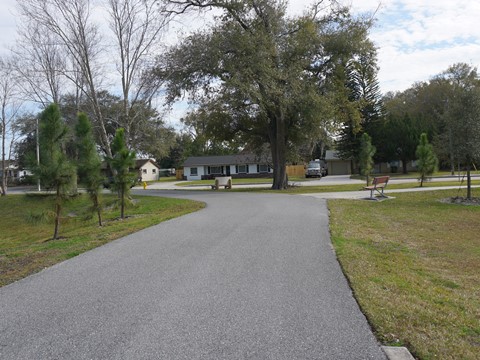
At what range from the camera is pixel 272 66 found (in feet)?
89.4

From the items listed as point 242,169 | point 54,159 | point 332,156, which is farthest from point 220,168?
point 54,159

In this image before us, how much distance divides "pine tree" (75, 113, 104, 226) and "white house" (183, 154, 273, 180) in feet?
175

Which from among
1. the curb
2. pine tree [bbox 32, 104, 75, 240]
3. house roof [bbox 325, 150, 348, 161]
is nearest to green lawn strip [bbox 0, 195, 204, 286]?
pine tree [bbox 32, 104, 75, 240]

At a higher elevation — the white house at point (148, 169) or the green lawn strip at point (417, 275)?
the white house at point (148, 169)

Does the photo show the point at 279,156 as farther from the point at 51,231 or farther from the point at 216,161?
the point at 216,161

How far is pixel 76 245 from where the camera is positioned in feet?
33.0

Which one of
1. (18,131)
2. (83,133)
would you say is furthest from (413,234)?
(18,131)

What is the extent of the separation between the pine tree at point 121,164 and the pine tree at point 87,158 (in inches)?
68.5

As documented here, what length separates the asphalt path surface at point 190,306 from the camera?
13.2 ft

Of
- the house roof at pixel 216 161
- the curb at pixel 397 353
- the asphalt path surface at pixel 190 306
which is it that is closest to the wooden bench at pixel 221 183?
the asphalt path surface at pixel 190 306

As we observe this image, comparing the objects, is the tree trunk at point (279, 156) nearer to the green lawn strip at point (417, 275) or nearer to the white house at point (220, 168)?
the green lawn strip at point (417, 275)

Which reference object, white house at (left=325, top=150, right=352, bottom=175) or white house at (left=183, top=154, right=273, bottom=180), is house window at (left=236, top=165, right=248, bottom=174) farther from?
white house at (left=325, top=150, right=352, bottom=175)

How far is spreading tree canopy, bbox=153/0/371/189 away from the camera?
85.3 feet

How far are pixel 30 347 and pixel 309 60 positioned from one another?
27.5 metres
